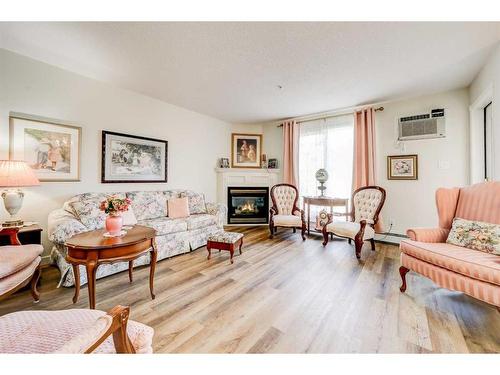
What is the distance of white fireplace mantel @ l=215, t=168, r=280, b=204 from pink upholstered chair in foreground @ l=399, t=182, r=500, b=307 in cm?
326

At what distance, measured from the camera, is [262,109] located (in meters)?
4.26

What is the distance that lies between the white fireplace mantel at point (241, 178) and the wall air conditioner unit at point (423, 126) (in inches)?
101

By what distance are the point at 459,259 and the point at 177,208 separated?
3.50m

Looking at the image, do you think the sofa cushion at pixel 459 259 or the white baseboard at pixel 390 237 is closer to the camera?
the sofa cushion at pixel 459 259

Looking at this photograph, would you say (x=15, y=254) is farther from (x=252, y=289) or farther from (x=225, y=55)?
(x=225, y=55)

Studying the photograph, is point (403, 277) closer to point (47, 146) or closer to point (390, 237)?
point (390, 237)

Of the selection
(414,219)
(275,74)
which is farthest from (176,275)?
(414,219)

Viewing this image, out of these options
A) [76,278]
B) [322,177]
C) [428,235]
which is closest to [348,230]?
[428,235]

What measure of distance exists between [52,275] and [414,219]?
5.29 meters

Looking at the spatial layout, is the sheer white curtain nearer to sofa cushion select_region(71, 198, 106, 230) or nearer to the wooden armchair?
Result: sofa cushion select_region(71, 198, 106, 230)

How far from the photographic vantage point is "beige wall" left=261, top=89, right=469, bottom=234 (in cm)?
328

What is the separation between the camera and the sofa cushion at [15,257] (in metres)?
1.55

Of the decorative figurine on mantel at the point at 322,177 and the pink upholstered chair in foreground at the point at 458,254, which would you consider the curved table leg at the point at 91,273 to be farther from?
the decorative figurine on mantel at the point at 322,177

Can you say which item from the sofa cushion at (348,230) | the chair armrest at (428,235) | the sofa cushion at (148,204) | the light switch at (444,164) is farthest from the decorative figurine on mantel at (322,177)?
the sofa cushion at (148,204)
